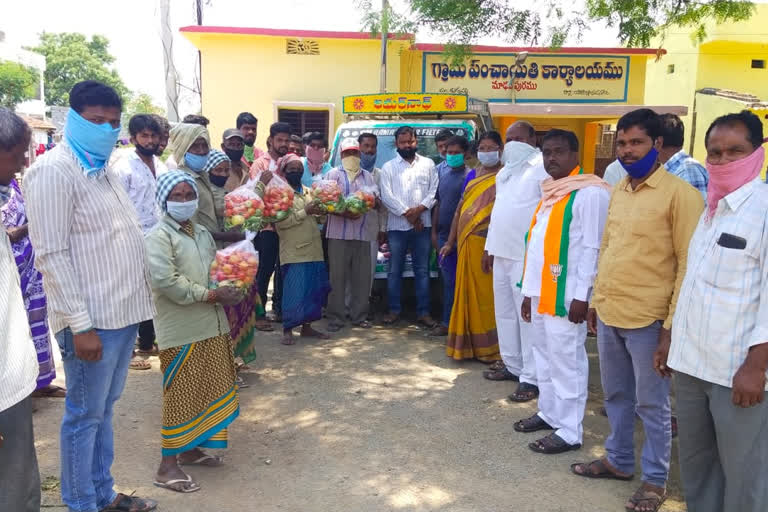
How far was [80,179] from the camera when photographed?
2949 millimetres

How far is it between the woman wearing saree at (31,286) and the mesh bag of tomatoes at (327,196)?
2.56 m

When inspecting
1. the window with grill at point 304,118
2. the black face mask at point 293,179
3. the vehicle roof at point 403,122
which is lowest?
the black face mask at point 293,179

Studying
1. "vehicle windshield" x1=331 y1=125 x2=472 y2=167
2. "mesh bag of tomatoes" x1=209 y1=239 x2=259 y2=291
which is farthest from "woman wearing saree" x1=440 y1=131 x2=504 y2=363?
"mesh bag of tomatoes" x1=209 y1=239 x2=259 y2=291

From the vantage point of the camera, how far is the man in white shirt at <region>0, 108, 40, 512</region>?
2.21 meters

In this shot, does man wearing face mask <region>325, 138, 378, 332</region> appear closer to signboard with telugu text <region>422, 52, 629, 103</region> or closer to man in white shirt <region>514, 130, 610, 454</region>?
man in white shirt <region>514, 130, 610, 454</region>

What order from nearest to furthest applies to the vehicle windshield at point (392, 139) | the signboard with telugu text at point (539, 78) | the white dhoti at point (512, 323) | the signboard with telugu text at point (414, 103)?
the white dhoti at point (512, 323), the vehicle windshield at point (392, 139), the signboard with telugu text at point (414, 103), the signboard with telugu text at point (539, 78)

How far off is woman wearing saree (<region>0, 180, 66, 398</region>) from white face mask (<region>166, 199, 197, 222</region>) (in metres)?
1.50

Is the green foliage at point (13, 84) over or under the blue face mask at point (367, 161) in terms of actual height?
over

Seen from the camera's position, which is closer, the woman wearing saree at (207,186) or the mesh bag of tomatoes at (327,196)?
the woman wearing saree at (207,186)

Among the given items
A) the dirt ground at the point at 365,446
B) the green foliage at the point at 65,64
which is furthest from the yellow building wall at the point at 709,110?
the green foliage at the point at 65,64

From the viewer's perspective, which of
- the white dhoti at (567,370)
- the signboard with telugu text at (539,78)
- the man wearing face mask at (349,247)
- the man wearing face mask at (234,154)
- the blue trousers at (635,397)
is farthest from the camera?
the signboard with telugu text at (539,78)

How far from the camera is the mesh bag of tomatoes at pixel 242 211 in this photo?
4961mm

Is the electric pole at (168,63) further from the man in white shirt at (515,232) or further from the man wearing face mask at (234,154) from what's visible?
the man in white shirt at (515,232)

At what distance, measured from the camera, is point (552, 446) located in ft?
13.6
